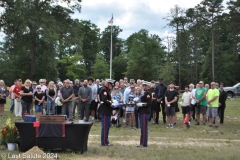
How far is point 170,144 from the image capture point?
12102 millimetres

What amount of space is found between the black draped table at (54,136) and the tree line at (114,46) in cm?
2081

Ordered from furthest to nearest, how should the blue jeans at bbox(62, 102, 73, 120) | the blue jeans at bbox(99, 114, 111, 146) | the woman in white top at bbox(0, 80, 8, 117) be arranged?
the woman in white top at bbox(0, 80, 8, 117), the blue jeans at bbox(62, 102, 73, 120), the blue jeans at bbox(99, 114, 111, 146)

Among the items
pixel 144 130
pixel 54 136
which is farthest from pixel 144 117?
pixel 54 136

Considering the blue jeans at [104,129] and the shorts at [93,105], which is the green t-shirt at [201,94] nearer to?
the shorts at [93,105]

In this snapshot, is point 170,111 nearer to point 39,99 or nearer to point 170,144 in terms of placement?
point 170,144

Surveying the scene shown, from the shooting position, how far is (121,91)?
56.8ft

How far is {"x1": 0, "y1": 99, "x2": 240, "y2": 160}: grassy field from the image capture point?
9.94 meters

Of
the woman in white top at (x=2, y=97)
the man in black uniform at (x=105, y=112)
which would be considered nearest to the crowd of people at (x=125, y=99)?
→ the woman in white top at (x=2, y=97)

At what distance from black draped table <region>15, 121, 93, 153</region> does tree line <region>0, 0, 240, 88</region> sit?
20.8 metres

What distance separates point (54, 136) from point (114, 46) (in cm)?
9181

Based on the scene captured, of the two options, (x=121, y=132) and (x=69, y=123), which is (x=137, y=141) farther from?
(x=69, y=123)

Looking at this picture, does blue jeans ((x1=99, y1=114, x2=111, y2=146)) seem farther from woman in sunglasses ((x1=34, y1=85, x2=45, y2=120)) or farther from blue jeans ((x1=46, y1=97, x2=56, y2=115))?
blue jeans ((x1=46, y1=97, x2=56, y2=115))

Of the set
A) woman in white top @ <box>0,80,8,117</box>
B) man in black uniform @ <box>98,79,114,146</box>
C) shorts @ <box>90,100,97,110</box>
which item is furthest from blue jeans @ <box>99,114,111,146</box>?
woman in white top @ <box>0,80,8,117</box>

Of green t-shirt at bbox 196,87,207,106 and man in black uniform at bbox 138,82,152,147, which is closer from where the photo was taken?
man in black uniform at bbox 138,82,152,147
